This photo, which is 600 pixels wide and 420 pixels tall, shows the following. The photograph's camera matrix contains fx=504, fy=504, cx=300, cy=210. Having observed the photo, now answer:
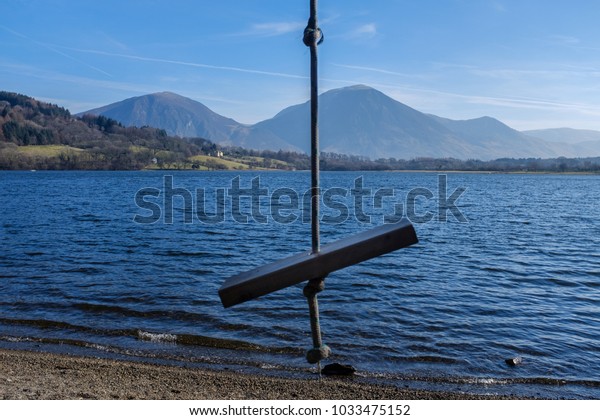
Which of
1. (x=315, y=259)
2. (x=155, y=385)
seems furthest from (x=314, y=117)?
(x=155, y=385)

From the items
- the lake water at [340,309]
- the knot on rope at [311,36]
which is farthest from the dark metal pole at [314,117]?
the lake water at [340,309]

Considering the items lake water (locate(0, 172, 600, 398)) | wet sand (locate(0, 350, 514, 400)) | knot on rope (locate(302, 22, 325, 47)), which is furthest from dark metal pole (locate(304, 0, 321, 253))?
lake water (locate(0, 172, 600, 398))

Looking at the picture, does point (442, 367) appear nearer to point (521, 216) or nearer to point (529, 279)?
point (529, 279)

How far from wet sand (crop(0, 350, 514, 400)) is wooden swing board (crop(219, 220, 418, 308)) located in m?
6.18

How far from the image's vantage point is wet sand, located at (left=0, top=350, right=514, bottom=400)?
9.78 m

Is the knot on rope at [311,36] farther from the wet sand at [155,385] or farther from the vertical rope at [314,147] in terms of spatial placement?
the wet sand at [155,385]

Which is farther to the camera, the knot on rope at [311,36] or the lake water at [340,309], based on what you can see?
the lake water at [340,309]

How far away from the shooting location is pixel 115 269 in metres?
24.9

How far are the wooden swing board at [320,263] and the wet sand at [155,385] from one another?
6182 millimetres

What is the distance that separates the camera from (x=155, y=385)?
34.5 ft

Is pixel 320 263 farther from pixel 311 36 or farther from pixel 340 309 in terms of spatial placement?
pixel 340 309

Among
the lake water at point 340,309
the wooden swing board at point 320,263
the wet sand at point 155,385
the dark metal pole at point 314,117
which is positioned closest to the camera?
the wooden swing board at point 320,263

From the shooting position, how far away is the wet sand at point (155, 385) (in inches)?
385

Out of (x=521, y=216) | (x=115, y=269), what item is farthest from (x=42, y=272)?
(x=521, y=216)
